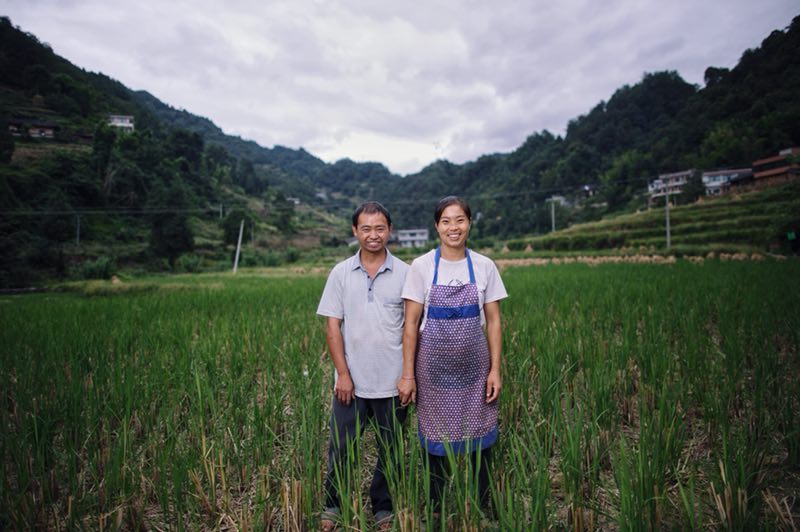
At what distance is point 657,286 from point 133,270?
2967cm

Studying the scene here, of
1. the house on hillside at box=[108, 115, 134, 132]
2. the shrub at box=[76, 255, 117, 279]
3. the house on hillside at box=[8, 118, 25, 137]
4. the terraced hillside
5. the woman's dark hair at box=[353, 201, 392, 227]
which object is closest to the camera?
the woman's dark hair at box=[353, 201, 392, 227]

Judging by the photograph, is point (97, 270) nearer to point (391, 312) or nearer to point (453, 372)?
point (391, 312)

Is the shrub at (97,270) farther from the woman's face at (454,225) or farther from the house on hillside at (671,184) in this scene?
the house on hillside at (671,184)

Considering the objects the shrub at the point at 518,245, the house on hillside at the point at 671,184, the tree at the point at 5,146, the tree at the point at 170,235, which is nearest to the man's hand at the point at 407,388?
the tree at the point at 170,235

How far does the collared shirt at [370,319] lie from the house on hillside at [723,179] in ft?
126

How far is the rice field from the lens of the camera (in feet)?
4.54

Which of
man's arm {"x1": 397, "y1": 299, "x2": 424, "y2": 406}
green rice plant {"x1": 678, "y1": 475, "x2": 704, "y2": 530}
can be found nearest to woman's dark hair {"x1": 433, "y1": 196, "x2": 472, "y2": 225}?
man's arm {"x1": 397, "y1": 299, "x2": 424, "y2": 406}

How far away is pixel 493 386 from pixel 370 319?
22.0 inches

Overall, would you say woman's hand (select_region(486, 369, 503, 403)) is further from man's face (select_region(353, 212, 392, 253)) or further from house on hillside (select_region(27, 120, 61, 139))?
house on hillside (select_region(27, 120, 61, 139))

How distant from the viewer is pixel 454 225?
1515 millimetres

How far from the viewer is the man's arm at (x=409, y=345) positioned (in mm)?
1508

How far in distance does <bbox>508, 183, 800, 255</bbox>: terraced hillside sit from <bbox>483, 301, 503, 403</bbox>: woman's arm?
20.3 meters

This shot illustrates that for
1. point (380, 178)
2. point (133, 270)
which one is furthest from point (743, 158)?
point (380, 178)

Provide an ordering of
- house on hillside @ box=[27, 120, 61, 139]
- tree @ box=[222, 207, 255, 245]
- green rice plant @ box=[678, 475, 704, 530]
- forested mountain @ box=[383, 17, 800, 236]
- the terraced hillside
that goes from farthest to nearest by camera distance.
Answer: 1. house on hillside @ box=[27, 120, 61, 139]
2. tree @ box=[222, 207, 255, 245]
3. forested mountain @ box=[383, 17, 800, 236]
4. the terraced hillside
5. green rice plant @ box=[678, 475, 704, 530]
